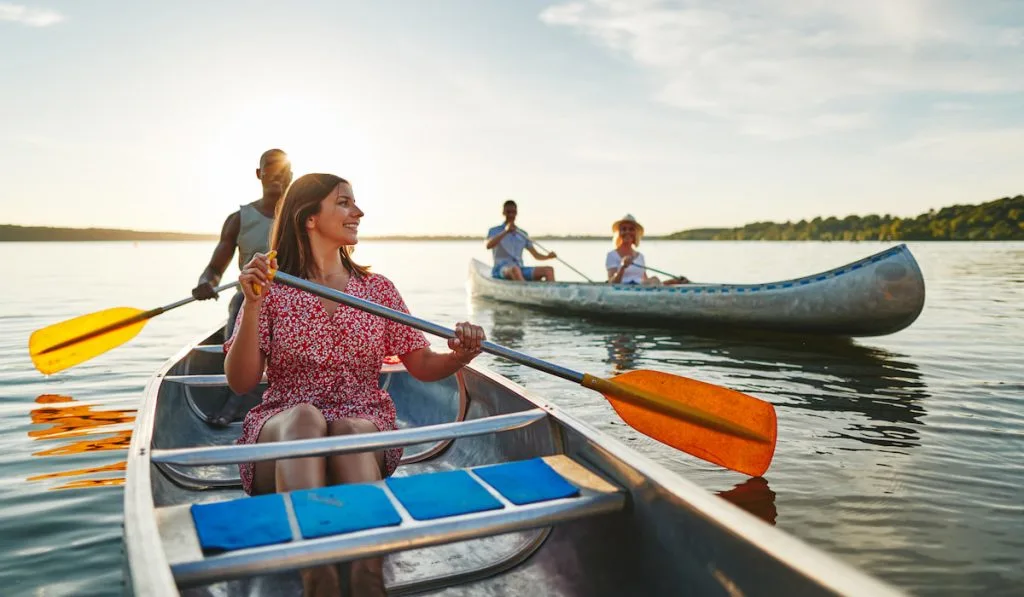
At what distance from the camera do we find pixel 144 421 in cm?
299

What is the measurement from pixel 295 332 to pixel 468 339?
28.6 inches

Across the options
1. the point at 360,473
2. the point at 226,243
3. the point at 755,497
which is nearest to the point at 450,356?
the point at 360,473

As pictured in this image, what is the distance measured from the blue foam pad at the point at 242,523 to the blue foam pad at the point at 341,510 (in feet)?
0.17

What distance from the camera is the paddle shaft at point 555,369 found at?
9.39ft

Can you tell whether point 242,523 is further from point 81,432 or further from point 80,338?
point 81,432

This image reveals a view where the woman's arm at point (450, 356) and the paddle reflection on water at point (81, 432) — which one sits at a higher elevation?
the woman's arm at point (450, 356)

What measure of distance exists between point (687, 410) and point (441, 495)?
1361mm

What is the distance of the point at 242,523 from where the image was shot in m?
1.94

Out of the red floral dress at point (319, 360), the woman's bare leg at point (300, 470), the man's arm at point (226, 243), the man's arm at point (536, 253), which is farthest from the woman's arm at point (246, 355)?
the man's arm at point (536, 253)

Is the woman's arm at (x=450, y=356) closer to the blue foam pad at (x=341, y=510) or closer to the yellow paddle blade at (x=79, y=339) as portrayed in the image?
the blue foam pad at (x=341, y=510)

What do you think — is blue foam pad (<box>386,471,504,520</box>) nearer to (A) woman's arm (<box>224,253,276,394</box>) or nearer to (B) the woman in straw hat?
(A) woman's arm (<box>224,253,276,394</box>)

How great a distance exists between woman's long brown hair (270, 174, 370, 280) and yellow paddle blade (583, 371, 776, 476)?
4.54 feet

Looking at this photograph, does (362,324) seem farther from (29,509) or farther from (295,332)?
(29,509)

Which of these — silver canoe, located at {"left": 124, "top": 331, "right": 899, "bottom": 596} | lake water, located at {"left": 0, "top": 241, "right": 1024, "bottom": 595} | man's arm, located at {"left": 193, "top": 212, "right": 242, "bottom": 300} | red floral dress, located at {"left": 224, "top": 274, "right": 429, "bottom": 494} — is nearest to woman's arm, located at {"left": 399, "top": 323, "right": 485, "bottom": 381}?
red floral dress, located at {"left": 224, "top": 274, "right": 429, "bottom": 494}
